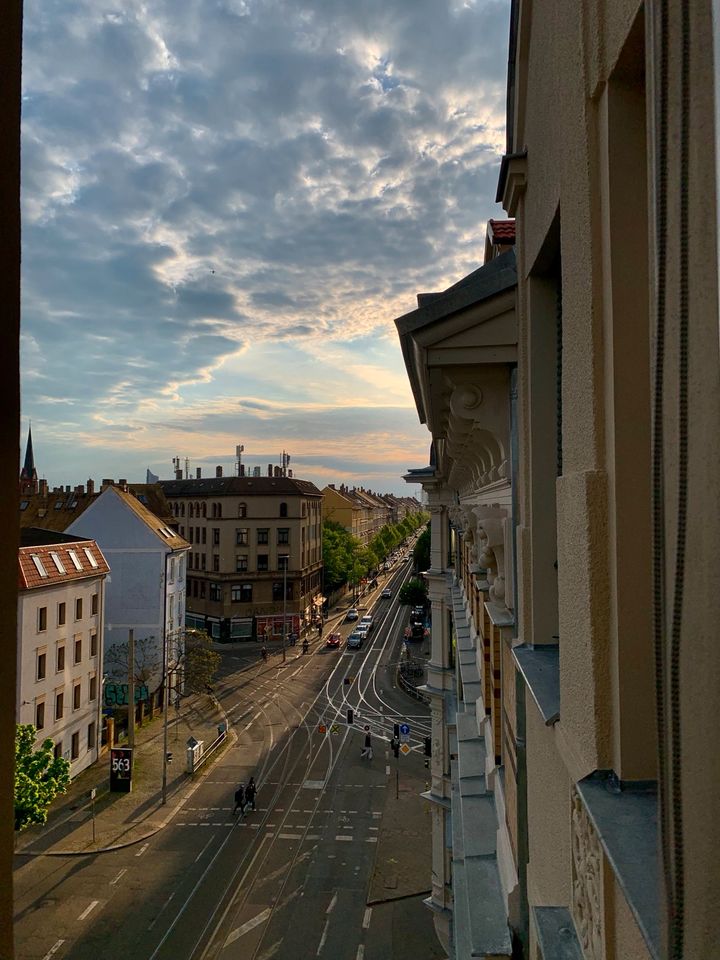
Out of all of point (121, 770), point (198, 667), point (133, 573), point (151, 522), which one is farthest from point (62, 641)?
point (151, 522)

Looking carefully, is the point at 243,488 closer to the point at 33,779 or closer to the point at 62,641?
the point at 62,641

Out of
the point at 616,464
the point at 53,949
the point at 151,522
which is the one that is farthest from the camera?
the point at 151,522

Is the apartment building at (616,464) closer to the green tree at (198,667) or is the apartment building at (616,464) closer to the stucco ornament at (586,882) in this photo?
the stucco ornament at (586,882)

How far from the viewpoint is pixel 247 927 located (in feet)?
49.4

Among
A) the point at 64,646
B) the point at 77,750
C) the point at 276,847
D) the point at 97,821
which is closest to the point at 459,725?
the point at 276,847

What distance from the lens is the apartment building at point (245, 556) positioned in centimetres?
4881

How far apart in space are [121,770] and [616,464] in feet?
83.1

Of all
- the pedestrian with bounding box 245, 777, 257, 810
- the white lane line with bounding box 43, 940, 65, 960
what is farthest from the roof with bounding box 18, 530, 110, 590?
the pedestrian with bounding box 245, 777, 257, 810

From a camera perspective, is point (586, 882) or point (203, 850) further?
point (203, 850)

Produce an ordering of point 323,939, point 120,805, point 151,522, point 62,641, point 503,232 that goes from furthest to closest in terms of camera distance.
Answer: point 151,522
point 62,641
point 120,805
point 323,939
point 503,232

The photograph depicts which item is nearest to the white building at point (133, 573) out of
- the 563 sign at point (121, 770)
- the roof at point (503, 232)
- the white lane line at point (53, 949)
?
the 563 sign at point (121, 770)

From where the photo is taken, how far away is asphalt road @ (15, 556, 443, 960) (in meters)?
14.5

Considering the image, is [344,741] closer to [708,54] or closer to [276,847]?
[276,847]

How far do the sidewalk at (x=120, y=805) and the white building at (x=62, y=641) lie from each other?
1592 millimetres
